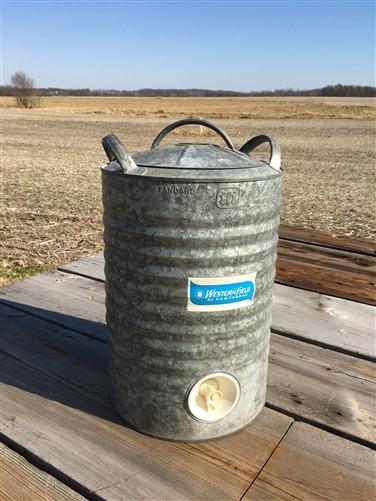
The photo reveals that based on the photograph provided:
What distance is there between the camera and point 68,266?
3338mm

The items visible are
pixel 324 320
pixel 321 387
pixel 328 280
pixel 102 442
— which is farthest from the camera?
pixel 328 280

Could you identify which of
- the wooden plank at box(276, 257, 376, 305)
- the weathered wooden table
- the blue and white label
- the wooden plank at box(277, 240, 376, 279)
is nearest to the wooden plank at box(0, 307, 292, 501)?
the weathered wooden table

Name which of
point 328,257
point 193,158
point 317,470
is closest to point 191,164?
point 193,158

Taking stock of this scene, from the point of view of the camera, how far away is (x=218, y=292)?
1597 millimetres

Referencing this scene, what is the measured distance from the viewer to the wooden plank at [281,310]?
8.18 feet

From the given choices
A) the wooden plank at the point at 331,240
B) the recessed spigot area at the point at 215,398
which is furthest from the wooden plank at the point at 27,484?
the wooden plank at the point at 331,240

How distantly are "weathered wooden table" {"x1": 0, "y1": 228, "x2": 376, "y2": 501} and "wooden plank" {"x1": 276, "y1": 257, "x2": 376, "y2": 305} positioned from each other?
0.04 meters

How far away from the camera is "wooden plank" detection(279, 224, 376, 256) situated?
12.3 feet

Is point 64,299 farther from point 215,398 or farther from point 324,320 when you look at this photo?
point 324,320

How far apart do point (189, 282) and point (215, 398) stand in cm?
49

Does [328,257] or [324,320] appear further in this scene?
[328,257]

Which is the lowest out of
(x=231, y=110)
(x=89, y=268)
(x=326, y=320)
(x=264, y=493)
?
(x=264, y=493)

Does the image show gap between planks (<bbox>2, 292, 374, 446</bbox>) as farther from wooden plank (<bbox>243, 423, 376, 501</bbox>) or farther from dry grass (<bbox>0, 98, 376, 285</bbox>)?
dry grass (<bbox>0, 98, 376, 285</bbox>)

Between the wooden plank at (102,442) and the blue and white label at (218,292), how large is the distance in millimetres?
524
